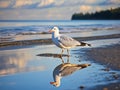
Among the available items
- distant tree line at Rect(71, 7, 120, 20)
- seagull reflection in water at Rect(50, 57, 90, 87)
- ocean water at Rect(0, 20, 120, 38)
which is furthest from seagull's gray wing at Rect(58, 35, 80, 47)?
distant tree line at Rect(71, 7, 120, 20)

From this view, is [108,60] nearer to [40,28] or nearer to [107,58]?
[107,58]

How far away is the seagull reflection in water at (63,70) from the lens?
7146 millimetres

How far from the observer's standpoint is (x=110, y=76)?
7.71 meters

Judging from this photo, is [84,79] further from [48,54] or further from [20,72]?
[48,54]

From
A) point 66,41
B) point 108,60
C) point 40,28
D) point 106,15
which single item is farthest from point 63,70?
point 106,15

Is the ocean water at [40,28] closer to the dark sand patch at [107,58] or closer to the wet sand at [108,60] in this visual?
the dark sand patch at [107,58]

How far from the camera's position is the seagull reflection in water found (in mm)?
7146

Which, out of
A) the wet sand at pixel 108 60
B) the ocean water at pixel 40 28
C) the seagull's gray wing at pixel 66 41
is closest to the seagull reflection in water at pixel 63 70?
the wet sand at pixel 108 60

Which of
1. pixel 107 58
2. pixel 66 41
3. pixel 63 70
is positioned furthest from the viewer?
pixel 66 41

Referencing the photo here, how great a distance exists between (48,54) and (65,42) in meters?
1.20

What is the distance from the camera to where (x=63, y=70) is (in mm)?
8562

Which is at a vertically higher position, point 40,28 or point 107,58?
point 107,58

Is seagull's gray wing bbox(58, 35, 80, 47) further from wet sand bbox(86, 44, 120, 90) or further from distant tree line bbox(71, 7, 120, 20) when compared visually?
distant tree line bbox(71, 7, 120, 20)

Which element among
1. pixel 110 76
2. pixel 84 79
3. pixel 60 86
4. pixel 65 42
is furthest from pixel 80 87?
pixel 65 42
